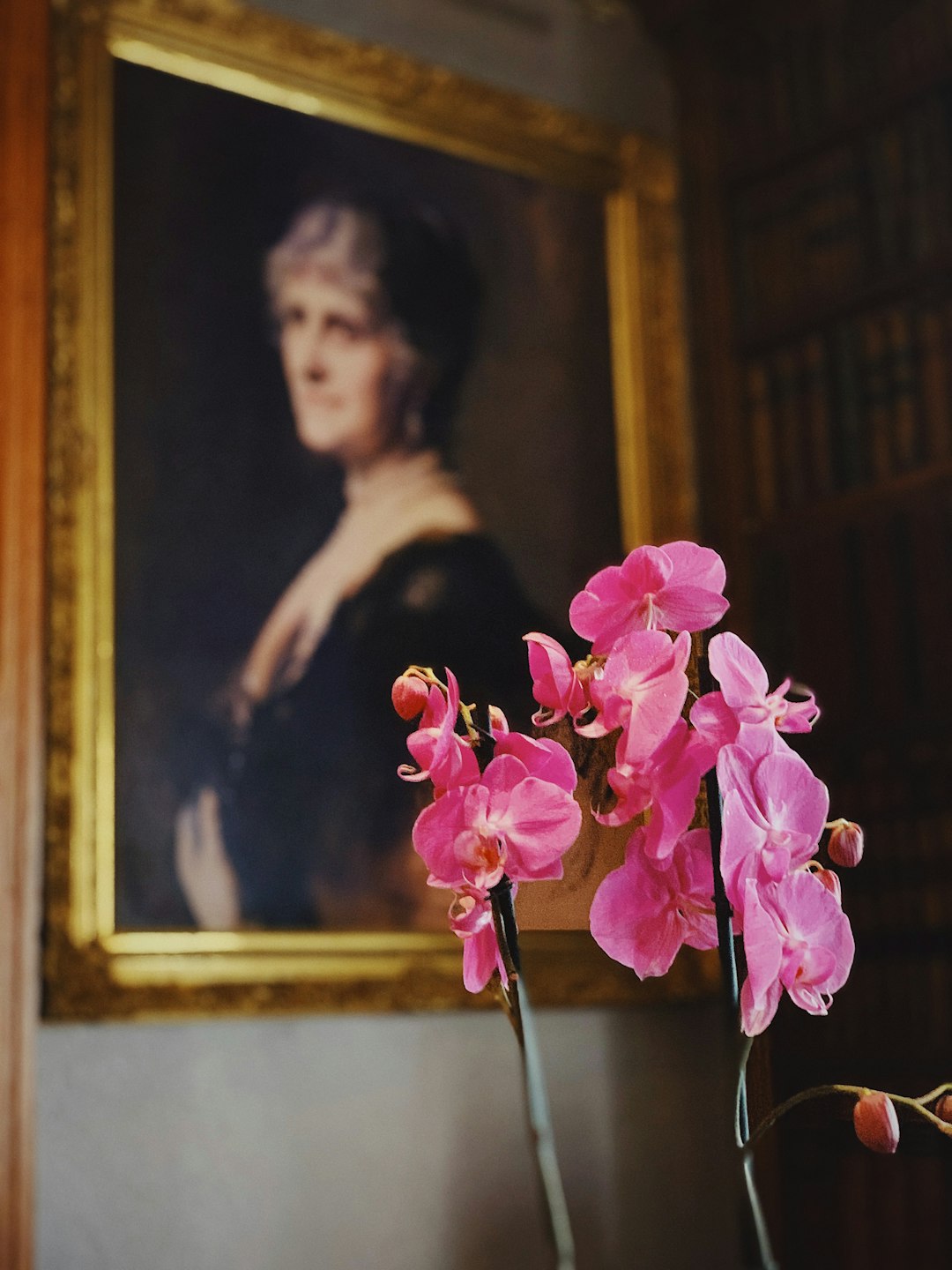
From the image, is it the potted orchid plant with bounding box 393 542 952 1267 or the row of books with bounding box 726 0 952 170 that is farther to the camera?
the row of books with bounding box 726 0 952 170

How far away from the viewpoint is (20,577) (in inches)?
109

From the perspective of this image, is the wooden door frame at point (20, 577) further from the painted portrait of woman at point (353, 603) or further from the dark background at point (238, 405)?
the painted portrait of woman at point (353, 603)

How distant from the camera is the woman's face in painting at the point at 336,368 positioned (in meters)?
3.21

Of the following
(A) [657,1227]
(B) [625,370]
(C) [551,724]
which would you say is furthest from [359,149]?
(C) [551,724]

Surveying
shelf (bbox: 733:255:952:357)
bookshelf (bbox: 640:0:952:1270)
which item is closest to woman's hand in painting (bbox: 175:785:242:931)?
bookshelf (bbox: 640:0:952:1270)

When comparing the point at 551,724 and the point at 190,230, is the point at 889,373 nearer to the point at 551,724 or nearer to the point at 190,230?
the point at 190,230

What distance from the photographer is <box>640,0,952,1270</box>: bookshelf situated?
128 inches

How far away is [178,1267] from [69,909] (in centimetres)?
67

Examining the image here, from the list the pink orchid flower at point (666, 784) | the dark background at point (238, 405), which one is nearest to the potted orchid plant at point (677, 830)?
the pink orchid flower at point (666, 784)

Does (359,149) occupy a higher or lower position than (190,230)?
higher

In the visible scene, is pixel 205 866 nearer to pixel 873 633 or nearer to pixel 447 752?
pixel 873 633

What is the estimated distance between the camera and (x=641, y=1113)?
11.2 ft

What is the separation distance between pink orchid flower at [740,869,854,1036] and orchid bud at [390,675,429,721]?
0.70ft

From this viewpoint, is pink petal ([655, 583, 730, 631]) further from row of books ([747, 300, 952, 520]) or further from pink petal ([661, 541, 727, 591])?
row of books ([747, 300, 952, 520])
